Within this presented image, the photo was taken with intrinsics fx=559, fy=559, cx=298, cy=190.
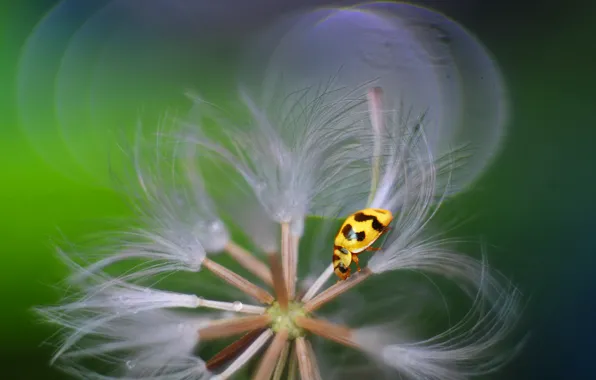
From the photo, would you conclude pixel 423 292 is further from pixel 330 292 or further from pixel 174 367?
pixel 174 367

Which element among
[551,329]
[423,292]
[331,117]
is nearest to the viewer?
[331,117]

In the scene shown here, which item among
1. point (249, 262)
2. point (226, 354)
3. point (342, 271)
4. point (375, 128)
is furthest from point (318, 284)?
point (375, 128)

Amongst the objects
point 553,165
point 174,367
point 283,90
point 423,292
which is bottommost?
point 174,367

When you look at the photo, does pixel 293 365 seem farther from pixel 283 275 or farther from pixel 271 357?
pixel 283 275

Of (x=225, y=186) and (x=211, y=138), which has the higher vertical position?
(x=211, y=138)

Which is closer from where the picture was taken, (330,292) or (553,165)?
(330,292)

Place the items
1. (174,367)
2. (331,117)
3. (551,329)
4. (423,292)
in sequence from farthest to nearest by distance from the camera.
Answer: (551,329)
(423,292)
(331,117)
(174,367)

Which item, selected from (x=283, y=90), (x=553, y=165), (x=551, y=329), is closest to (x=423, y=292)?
(x=551, y=329)
